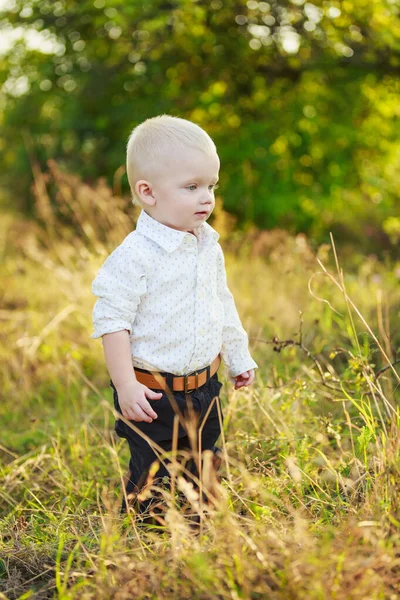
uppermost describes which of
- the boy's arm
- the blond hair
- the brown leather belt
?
the blond hair

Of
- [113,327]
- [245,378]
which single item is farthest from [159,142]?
[245,378]

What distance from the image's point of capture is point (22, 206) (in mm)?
9898

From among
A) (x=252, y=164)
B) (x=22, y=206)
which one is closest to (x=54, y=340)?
(x=252, y=164)

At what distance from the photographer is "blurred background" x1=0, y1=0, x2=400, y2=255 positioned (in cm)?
711

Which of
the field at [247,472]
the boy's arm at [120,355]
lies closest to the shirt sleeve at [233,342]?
the field at [247,472]

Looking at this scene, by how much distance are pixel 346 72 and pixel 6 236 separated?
4.40 metres

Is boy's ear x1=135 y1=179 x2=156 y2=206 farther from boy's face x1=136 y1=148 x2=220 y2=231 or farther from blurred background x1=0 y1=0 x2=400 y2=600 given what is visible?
blurred background x1=0 y1=0 x2=400 y2=600

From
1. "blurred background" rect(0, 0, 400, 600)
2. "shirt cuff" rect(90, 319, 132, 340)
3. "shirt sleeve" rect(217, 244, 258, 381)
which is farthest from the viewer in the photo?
"shirt sleeve" rect(217, 244, 258, 381)

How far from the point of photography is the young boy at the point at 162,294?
2.13m

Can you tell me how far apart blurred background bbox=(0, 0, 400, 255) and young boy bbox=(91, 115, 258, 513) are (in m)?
4.97

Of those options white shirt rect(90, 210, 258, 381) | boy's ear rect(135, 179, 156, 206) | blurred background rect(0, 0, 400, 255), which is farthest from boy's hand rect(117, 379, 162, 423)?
blurred background rect(0, 0, 400, 255)

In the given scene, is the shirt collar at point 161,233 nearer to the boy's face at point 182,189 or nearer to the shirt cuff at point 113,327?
the boy's face at point 182,189

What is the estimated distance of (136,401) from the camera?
2.12 metres

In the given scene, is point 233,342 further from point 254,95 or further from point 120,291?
point 254,95
